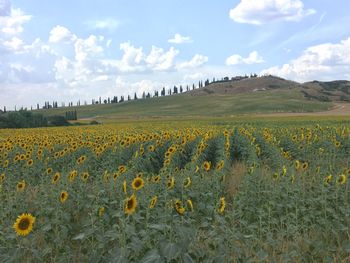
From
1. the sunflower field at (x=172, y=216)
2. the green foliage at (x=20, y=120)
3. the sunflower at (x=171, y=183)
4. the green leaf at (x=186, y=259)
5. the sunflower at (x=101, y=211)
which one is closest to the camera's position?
the green leaf at (x=186, y=259)

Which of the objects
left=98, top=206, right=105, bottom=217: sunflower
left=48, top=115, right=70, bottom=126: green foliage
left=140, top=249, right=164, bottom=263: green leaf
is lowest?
left=48, top=115, right=70, bottom=126: green foliage

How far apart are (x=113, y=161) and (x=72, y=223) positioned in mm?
5017

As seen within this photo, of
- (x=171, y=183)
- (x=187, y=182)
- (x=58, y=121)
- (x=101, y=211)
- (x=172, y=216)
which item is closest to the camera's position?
(x=172, y=216)

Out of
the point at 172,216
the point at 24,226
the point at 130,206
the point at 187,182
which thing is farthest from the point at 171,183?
the point at 24,226

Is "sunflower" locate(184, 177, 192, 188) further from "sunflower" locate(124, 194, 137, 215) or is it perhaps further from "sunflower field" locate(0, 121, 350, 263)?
"sunflower" locate(124, 194, 137, 215)

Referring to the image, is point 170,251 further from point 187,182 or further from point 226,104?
point 226,104

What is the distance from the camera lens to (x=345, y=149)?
14.8 meters

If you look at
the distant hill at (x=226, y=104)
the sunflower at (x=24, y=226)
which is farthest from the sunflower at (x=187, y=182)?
the distant hill at (x=226, y=104)

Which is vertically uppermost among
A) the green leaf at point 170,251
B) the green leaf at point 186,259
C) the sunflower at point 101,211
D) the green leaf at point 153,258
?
the green leaf at point 170,251

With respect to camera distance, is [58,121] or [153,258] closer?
[153,258]

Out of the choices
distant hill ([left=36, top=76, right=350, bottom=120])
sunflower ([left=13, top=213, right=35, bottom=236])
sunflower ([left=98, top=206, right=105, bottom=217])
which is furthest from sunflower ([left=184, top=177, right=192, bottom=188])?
distant hill ([left=36, top=76, right=350, bottom=120])

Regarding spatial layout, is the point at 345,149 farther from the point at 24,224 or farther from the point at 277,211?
the point at 24,224

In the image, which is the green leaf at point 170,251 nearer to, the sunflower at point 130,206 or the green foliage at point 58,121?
the sunflower at point 130,206

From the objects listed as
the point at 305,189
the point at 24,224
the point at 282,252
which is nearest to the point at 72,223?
the point at 24,224
